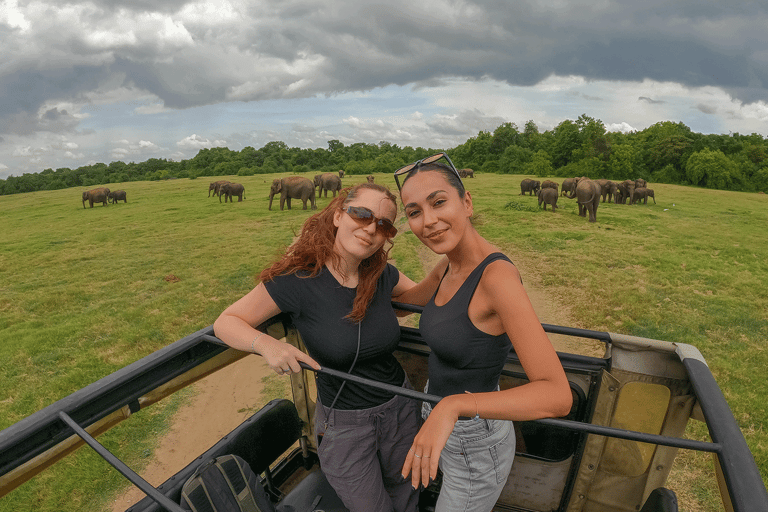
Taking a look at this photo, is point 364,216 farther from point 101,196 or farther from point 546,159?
point 546,159

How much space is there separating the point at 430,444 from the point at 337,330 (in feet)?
3.15

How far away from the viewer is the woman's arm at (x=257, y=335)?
1.89 meters

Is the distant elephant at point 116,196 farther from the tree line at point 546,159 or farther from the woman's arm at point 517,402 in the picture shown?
the woman's arm at point 517,402

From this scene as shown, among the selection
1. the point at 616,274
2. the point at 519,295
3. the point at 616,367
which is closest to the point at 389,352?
the point at 519,295

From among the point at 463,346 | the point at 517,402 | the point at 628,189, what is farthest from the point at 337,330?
the point at 628,189

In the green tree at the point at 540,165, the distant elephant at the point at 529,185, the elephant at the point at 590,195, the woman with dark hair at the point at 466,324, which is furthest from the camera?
the green tree at the point at 540,165

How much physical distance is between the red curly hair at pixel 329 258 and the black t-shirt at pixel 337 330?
5cm

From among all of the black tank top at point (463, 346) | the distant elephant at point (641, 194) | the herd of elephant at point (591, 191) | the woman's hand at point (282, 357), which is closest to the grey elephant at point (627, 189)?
the herd of elephant at point (591, 191)

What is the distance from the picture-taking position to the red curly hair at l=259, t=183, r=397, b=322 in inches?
89.0

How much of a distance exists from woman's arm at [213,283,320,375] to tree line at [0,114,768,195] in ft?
187

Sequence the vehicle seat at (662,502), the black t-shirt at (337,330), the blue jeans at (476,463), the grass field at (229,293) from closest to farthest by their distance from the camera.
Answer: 1. the vehicle seat at (662,502)
2. the blue jeans at (476,463)
3. the black t-shirt at (337,330)
4. the grass field at (229,293)

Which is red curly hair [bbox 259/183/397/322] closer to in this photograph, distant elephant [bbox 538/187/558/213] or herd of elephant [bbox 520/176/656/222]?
herd of elephant [bbox 520/176/656/222]

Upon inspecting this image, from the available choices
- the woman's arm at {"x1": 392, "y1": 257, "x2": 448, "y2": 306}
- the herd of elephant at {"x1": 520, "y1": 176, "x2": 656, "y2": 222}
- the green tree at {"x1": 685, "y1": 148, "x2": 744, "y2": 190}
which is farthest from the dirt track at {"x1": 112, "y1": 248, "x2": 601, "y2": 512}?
the green tree at {"x1": 685, "y1": 148, "x2": 744, "y2": 190}

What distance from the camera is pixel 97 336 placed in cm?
740
